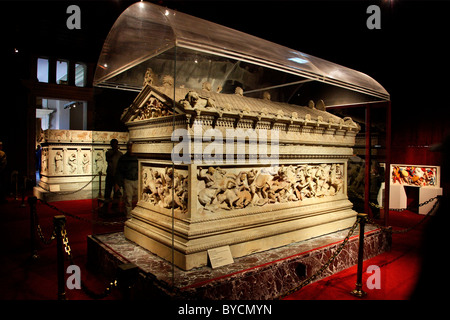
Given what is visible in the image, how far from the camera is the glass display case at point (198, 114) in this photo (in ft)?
11.2

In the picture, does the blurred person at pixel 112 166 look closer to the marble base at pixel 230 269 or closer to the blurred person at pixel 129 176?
the blurred person at pixel 129 176

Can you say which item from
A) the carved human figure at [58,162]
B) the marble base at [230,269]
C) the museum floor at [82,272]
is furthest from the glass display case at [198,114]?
the carved human figure at [58,162]

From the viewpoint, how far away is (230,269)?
135 inches

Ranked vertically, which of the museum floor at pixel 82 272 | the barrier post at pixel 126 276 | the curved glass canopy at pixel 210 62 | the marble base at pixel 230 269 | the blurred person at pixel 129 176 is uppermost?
the curved glass canopy at pixel 210 62

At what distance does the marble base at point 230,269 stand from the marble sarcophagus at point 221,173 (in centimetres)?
16

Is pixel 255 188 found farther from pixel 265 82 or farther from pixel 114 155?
pixel 114 155

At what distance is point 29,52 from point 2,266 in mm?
→ 9808

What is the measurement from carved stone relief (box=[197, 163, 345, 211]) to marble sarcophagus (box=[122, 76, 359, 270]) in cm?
1

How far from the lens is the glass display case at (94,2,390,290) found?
3.41m

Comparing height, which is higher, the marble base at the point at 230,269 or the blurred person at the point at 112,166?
the blurred person at the point at 112,166

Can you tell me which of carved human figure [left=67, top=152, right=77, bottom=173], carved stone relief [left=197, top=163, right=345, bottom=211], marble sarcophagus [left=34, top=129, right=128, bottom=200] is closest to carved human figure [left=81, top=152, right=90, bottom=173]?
marble sarcophagus [left=34, top=129, right=128, bottom=200]

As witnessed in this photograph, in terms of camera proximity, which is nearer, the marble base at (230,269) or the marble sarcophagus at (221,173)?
the marble base at (230,269)
